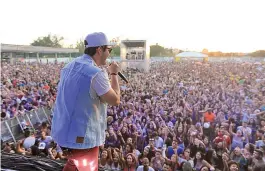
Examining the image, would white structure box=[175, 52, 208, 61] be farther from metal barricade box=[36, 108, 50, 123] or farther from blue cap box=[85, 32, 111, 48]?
blue cap box=[85, 32, 111, 48]

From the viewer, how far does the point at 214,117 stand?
6172mm

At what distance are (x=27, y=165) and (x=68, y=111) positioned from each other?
0.86 m

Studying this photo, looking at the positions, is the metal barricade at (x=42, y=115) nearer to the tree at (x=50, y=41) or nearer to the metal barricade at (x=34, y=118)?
the metal barricade at (x=34, y=118)

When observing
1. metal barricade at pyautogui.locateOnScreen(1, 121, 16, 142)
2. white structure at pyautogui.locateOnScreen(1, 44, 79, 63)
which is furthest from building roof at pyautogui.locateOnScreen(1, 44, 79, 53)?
metal barricade at pyautogui.locateOnScreen(1, 121, 16, 142)

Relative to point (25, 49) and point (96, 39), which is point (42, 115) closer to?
point (96, 39)

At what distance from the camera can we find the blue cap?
1.28 meters

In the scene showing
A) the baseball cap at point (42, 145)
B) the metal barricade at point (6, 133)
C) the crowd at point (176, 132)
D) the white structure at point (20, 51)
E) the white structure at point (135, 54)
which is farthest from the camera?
the white structure at point (20, 51)

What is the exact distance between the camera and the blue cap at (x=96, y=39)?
4.21ft

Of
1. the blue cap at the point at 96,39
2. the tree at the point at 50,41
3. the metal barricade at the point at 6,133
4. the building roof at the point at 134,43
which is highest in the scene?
the tree at the point at 50,41

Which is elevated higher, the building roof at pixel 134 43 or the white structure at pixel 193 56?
the building roof at pixel 134 43

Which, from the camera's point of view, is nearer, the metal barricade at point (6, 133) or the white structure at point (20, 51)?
the metal barricade at point (6, 133)

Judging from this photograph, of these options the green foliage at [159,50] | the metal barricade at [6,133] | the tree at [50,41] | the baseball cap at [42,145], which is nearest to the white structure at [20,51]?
A: the tree at [50,41]

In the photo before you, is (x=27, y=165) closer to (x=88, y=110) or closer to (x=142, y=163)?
(x=88, y=110)

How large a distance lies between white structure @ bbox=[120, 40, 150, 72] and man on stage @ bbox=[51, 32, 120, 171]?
57.0ft
